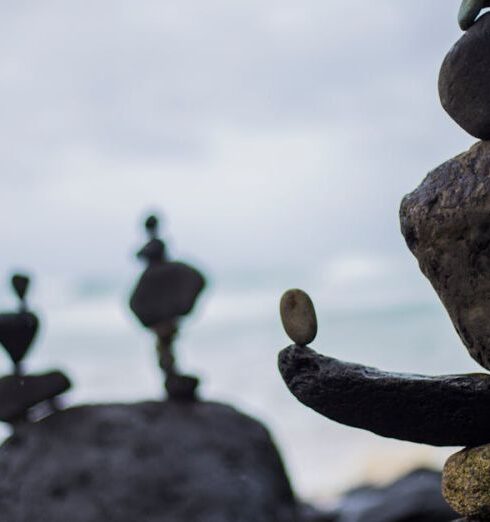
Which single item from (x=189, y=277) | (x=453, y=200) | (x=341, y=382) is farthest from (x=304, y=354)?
(x=189, y=277)

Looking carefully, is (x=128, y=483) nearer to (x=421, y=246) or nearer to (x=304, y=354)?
(x=304, y=354)

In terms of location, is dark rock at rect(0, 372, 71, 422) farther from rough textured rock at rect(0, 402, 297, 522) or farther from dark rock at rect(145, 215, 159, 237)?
dark rock at rect(145, 215, 159, 237)

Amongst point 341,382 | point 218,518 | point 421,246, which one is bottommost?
point 218,518

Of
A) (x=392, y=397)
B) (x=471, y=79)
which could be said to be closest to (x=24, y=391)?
(x=392, y=397)

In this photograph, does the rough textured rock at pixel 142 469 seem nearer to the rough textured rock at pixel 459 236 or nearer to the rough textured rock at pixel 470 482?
the rough textured rock at pixel 470 482

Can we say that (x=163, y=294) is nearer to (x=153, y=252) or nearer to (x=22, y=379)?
(x=153, y=252)

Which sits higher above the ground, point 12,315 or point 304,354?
point 12,315

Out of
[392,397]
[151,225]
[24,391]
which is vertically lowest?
[392,397]

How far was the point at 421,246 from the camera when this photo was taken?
2371 millimetres

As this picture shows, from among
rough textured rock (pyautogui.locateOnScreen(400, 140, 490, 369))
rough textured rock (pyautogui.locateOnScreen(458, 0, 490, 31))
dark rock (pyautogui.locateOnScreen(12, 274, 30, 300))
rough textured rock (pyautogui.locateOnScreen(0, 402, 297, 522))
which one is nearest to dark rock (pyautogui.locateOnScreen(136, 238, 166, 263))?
dark rock (pyautogui.locateOnScreen(12, 274, 30, 300))

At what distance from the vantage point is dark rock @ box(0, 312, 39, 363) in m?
3.63

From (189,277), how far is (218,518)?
88cm

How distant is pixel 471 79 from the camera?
7.63 ft

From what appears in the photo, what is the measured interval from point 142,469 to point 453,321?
147 centimetres
